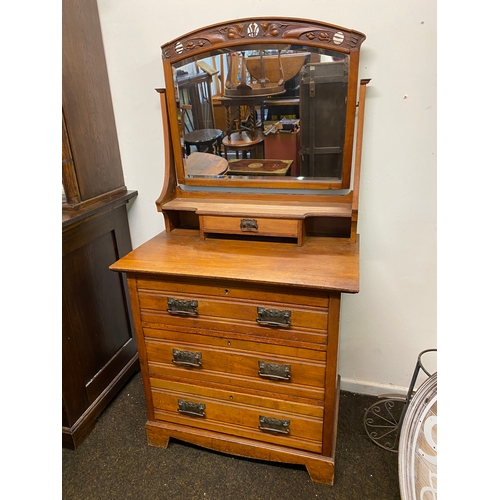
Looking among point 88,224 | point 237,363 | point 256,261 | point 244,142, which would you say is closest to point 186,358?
point 237,363

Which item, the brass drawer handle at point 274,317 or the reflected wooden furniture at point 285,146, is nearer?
the brass drawer handle at point 274,317

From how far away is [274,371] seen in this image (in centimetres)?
122

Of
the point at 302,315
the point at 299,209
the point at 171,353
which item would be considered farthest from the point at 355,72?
the point at 171,353

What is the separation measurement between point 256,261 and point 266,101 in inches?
23.5

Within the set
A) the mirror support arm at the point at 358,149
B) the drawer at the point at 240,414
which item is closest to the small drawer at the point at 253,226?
the mirror support arm at the point at 358,149

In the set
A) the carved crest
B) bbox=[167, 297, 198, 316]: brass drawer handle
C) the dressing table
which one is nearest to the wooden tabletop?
the dressing table

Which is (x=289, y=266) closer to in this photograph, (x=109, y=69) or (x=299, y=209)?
(x=299, y=209)

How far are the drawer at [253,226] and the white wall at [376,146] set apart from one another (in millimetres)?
350

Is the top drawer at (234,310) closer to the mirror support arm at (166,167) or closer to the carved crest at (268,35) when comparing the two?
the mirror support arm at (166,167)

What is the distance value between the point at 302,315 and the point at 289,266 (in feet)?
0.52

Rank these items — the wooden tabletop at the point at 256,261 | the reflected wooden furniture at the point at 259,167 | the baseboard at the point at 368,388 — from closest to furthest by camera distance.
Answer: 1. the wooden tabletop at the point at 256,261
2. the reflected wooden furniture at the point at 259,167
3. the baseboard at the point at 368,388

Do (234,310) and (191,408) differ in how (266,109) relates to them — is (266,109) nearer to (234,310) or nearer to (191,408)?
(234,310)

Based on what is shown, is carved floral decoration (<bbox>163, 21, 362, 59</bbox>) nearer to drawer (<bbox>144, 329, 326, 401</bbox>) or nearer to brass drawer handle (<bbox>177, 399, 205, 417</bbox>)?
drawer (<bbox>144, 329, 326, 401</bbox>)

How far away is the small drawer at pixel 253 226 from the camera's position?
4.24ft
